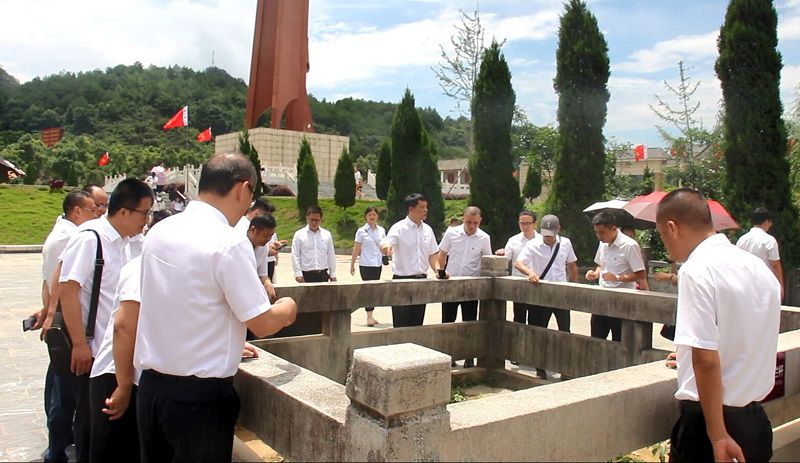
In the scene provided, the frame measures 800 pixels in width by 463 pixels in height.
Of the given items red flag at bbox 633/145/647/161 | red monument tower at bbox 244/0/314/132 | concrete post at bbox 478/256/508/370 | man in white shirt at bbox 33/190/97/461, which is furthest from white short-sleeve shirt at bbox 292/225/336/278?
red monument tower at bbox 244/0/314/132

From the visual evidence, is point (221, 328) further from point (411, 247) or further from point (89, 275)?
point (411, 247)

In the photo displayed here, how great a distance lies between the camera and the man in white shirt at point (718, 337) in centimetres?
219

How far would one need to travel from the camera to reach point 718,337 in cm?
221

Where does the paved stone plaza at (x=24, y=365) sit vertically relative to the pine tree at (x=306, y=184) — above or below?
below

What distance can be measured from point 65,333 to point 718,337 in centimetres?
312

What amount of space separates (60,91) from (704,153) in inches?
3832

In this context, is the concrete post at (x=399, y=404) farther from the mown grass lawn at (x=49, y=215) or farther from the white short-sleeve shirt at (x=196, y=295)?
the mown grass lawn at (x=49, y=215)

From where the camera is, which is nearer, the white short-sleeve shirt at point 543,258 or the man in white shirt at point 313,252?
the white short-sleeve shirt at point 543,258

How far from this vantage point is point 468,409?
7.77 ft

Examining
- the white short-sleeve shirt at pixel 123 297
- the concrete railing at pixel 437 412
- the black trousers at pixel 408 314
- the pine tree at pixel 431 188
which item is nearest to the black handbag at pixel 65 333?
the white short-sleeve shirt at pixel 123 297

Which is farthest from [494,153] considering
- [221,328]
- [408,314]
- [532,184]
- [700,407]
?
[532,184]

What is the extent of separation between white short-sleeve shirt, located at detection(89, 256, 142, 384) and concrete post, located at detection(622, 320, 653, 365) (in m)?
4.18

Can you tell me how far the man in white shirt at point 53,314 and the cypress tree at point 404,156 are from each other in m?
18.1

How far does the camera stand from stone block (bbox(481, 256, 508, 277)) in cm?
657
